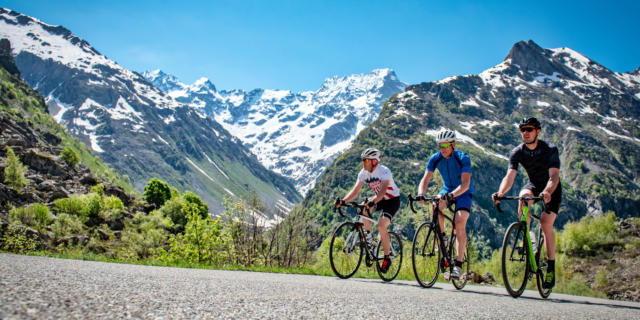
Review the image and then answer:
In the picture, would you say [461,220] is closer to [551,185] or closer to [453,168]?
[453,168]

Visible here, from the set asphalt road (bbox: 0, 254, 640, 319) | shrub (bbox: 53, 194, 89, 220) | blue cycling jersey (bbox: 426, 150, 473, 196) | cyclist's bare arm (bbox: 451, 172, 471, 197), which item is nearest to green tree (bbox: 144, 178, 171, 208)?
shrub (bbox: 53, 194, 89, 220)

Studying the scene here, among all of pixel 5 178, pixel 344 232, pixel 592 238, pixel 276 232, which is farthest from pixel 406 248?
pixel 5 178

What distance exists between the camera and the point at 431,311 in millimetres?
Answer: 4598

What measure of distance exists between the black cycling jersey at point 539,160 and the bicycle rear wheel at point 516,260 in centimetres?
102

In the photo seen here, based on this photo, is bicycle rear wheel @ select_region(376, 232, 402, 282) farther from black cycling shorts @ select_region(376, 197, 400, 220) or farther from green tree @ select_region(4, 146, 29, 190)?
green tree @ select_region(4, 146, 29, 190)

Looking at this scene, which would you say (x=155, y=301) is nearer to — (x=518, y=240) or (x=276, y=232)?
(x=518, y=240)

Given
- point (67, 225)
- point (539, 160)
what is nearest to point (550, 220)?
point (539, 160)

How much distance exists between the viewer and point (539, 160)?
7387mm

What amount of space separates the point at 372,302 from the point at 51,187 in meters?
67.0

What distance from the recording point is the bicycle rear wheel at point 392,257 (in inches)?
368

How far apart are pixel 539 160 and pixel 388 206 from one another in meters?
3.35

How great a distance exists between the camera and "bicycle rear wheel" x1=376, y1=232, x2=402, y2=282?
9344 mm

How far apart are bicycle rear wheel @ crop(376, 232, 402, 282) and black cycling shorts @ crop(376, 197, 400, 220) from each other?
0.75 meters

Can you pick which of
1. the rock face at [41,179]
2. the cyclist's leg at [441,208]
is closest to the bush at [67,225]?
the rock face at [41,179]
